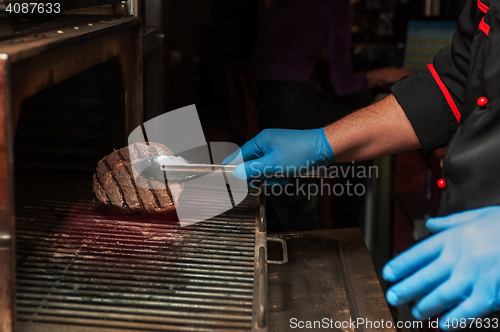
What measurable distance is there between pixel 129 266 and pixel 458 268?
2.95ft

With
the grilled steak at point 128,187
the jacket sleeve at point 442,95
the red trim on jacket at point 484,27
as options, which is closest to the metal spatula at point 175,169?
the grilled steak at point 128,187

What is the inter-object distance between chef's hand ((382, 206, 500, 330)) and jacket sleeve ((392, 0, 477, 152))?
1.72ft

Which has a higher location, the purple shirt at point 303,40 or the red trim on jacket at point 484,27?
the red trim on jacket at point 484,27

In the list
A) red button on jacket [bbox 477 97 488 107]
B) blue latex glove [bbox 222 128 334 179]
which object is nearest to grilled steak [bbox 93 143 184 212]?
blue latex glove [bbox 222 128 334 179]

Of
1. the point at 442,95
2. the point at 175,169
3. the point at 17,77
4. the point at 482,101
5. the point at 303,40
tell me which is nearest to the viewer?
the point at 17,77

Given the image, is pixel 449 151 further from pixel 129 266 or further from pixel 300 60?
pixel 300 60

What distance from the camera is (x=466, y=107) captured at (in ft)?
4.20

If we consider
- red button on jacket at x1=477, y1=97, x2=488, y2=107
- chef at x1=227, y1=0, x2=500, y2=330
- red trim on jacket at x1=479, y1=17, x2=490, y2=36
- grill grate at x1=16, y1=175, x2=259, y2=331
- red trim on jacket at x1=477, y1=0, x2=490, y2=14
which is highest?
red trim on jacket at x1=477, y1=0, x2=490, y2=14

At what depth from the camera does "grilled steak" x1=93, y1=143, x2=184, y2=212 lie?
1.67m

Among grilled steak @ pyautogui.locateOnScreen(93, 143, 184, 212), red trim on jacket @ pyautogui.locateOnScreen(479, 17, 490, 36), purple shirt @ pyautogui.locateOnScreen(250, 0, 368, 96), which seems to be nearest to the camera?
red trim on jacket @ pyautogui.locateOnScreen(479, 17, 490, 36)

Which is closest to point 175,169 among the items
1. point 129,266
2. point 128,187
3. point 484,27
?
point 128,187

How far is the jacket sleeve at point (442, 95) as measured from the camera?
1.44 meters

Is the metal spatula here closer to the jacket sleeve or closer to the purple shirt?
the jacket sleeve

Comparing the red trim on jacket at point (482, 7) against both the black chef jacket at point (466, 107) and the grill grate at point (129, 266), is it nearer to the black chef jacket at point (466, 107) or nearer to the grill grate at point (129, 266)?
the black chef jacket at point (466, 107)
